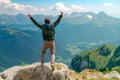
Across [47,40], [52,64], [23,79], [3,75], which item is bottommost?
[3,75]

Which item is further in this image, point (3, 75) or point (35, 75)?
point (3, 75)

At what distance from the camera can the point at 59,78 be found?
954 inches

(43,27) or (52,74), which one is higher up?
(43,27)

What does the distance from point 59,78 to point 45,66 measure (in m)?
1.79

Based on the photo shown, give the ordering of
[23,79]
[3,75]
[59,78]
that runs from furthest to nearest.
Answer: [3,75]
[23,79]
[59,78]

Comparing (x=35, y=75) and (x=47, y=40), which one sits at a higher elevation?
(x=47, y=40)

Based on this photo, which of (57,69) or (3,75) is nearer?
(57,69)

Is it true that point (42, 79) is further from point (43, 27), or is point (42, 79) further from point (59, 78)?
point (43, 27)

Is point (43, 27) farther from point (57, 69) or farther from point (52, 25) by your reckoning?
point (57, 69)

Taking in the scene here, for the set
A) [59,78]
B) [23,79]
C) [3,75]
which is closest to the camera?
[59,78]

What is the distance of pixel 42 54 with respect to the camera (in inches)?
1028

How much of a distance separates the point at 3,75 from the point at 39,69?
1234 cm

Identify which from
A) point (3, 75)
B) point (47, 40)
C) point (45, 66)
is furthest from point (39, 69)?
point (3, 75)

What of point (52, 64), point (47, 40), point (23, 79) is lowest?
point (23, 79)
